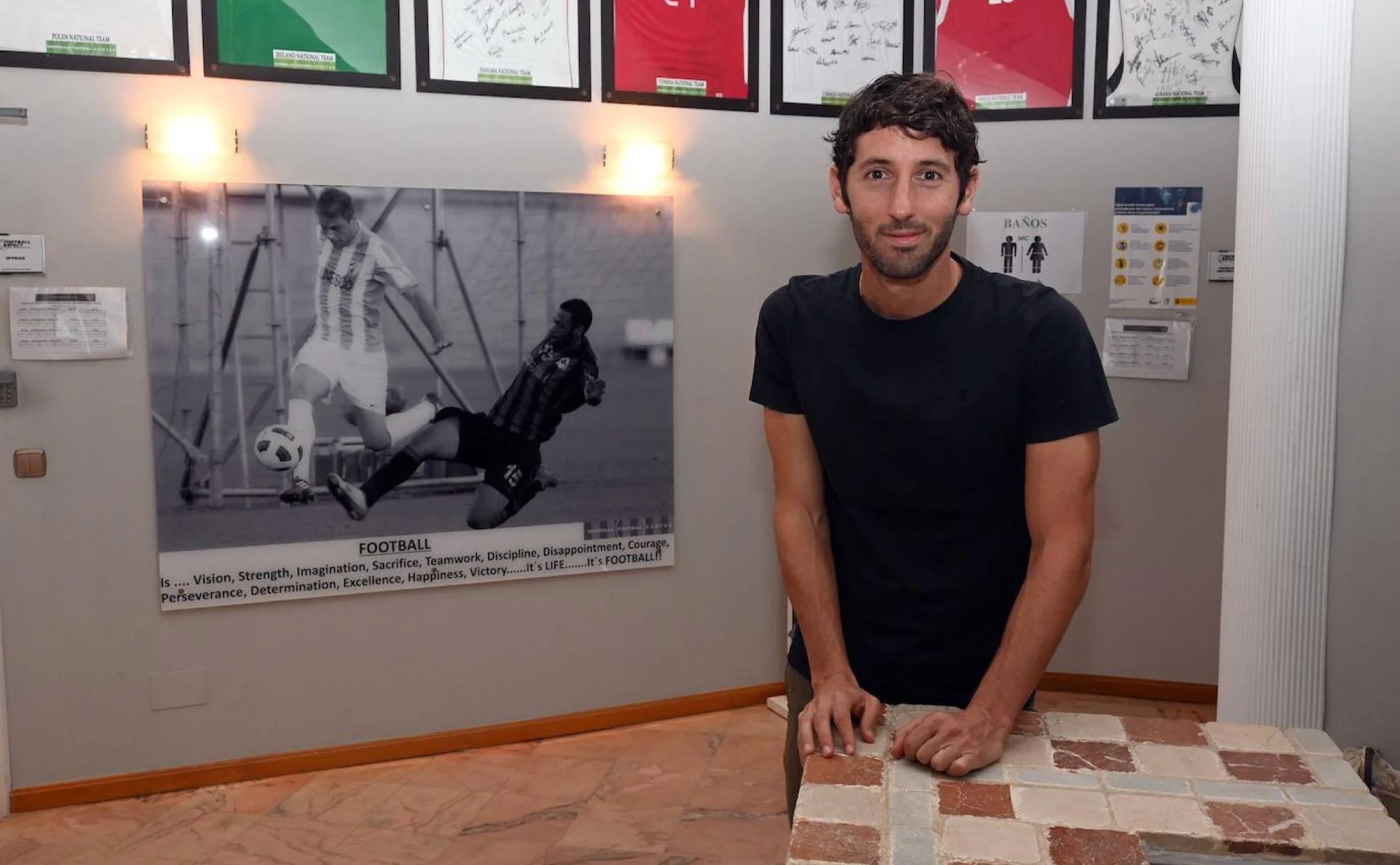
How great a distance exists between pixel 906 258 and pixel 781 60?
2616mm

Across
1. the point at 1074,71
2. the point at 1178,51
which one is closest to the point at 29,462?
the point at 1074,71

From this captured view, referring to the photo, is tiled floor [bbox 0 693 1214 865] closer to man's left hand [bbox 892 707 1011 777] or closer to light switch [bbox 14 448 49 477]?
light switch [bbox 14 448 49 477]

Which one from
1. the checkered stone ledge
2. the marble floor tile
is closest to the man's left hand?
the checkered stone ledge

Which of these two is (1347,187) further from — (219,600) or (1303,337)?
(219,600)

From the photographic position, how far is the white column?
223 centimetres

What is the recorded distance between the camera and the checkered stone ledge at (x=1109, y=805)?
3.59 ft

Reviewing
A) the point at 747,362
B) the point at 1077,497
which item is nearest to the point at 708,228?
the point at 747,362

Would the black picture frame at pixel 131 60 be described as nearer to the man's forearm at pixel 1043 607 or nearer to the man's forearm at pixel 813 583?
the man's forearm at pixel 813 583

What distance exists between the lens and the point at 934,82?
1.55 metres

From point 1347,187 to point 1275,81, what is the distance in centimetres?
26

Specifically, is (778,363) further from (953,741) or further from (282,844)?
(282,844)

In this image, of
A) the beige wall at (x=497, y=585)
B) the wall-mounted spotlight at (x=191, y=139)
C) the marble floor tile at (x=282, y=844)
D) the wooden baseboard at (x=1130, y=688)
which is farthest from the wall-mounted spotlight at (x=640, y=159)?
the wooden baseboard at (x=1130, y=688)

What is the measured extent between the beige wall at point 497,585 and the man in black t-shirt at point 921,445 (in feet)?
7.16

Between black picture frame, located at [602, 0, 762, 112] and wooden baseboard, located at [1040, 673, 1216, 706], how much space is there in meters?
2.42
